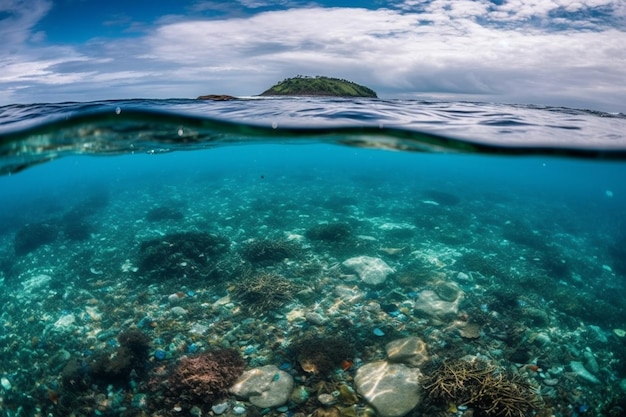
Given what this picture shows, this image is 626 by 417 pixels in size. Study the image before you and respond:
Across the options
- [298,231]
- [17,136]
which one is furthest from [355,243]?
[17,136]

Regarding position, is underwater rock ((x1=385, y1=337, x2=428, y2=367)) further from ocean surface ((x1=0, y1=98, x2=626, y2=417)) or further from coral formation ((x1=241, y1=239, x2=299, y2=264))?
coral formation ((x1=241, y1=239, x2=299, y2=264))

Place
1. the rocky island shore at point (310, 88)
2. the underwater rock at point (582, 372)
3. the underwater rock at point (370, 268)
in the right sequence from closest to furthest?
the underwater rock at point (582, 372)
the underwater rock at point (370, 268)
the rocky island shore at point (310, 88)

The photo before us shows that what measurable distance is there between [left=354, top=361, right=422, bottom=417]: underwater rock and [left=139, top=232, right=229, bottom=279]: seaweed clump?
6.19m

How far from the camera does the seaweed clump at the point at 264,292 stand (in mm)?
9070

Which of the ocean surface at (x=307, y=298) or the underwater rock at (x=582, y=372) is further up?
the ocean surface at (x=307, y=298)

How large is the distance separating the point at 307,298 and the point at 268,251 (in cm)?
328

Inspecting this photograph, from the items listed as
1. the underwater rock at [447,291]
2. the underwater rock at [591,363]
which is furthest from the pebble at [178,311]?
the underwater rock at [591,363]

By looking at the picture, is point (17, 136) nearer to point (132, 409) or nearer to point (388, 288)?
point (132, 409)

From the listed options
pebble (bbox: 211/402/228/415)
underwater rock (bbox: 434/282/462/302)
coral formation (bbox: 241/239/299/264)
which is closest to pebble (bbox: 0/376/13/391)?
pebble (bbox: 211/402/228/415)

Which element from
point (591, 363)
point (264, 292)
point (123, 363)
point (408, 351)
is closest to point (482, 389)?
point (408, 351)

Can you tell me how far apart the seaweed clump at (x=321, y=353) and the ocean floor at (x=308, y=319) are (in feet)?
0.13

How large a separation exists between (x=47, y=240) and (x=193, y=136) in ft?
30.3

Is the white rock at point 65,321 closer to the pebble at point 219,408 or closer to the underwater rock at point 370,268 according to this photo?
the pebble at point 219,408

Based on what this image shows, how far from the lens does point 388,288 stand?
33.6 feet
